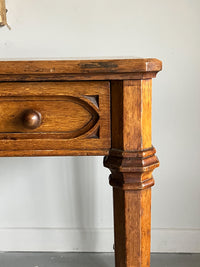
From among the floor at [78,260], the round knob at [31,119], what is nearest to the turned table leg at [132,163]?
the round knob at [31,119]

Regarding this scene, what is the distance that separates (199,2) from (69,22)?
412 mm

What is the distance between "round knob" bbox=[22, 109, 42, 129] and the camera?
2.51ft

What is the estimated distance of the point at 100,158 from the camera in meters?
1.33

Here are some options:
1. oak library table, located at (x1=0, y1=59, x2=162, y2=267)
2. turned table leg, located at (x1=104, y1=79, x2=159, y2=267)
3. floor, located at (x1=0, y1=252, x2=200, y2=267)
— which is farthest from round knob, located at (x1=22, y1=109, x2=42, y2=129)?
floor, located at (x1=0, y1=252, x2=200, y2=267)

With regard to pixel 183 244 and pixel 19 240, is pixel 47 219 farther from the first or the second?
pixel 183 244

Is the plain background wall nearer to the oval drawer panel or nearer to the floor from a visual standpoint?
the floor

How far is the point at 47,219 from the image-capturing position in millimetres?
1396

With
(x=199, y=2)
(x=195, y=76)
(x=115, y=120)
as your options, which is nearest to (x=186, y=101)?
(x=195, y=76)

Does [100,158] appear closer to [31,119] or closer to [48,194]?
[48,194]

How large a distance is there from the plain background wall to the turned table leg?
1.70ft

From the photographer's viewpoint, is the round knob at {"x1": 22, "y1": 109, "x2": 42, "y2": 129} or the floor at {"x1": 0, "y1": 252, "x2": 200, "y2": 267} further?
the floor at {"x1": 0, "y1": 252, "x2": 200, "y2": 267}

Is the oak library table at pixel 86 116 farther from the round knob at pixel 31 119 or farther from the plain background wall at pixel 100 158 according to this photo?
the plain background wall at pixel 100 158

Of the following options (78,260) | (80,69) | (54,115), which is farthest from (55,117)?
(78,260)

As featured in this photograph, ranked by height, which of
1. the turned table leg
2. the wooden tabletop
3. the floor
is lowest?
the floor
